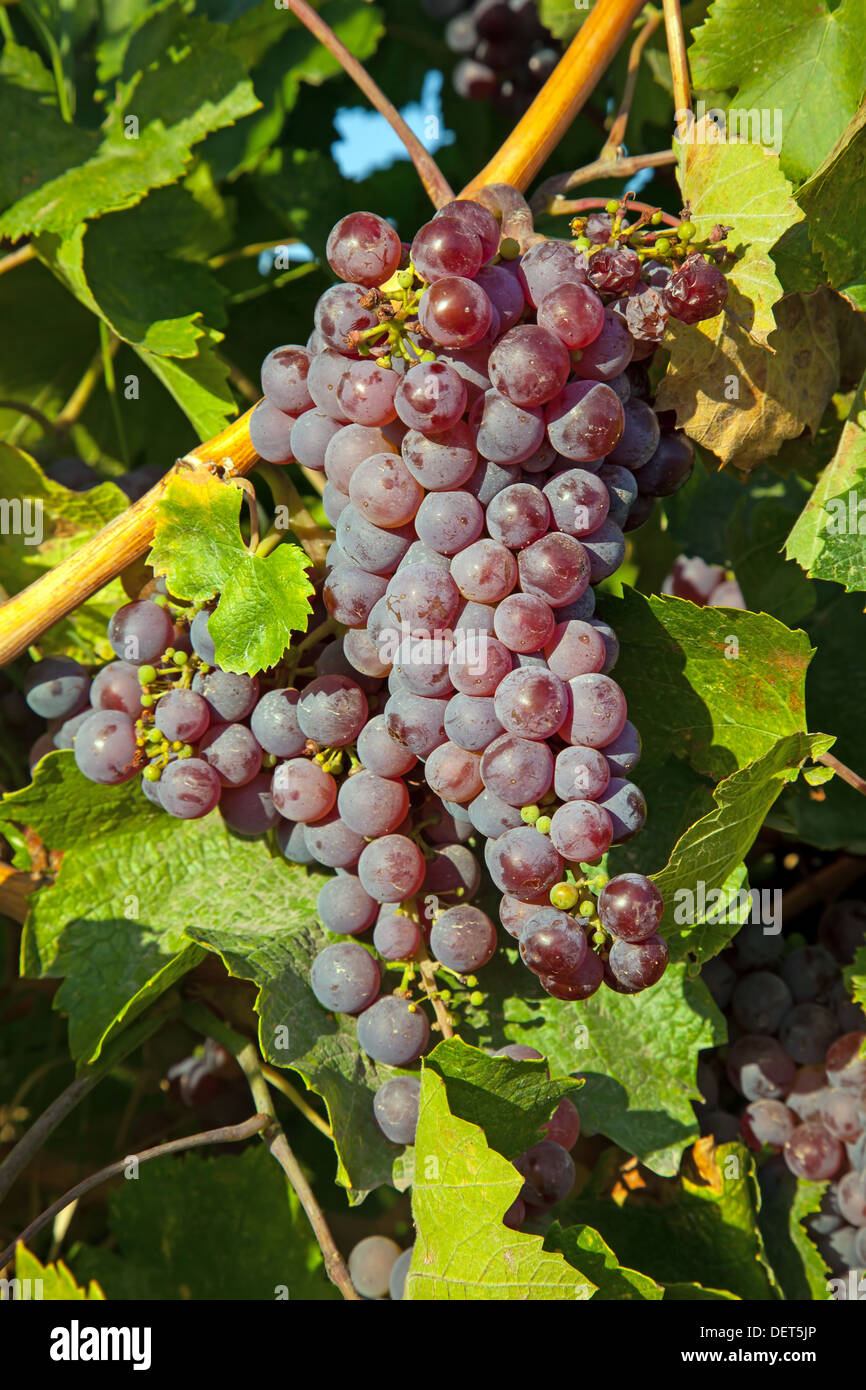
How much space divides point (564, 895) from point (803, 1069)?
2.43ft

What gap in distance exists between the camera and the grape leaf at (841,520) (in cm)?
106

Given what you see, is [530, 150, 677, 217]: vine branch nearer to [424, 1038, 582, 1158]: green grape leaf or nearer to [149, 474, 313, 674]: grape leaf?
[149, 474, 313, 674]: grape leaf

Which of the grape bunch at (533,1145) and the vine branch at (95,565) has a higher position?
the vine branch at (95,565)

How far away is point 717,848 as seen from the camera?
0.98 metres

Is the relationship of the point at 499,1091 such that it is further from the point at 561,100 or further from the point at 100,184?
the point at 100,184

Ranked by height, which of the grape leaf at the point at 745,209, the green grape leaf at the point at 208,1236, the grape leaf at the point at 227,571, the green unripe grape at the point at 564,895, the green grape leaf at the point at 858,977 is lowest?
the green grape leaf at the point at 208,1236

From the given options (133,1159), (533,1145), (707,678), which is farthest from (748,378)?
(133,1159)

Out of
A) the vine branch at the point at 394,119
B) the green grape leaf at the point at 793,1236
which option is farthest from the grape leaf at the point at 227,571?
the green grape leaf at the point at 793,1236

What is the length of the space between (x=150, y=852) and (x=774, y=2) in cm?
107

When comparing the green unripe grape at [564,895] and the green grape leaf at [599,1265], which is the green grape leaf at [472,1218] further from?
the green unripe grape at [564,895]

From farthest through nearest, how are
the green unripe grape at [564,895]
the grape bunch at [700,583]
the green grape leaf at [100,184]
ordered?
the grape bunch at [700,583]
the green grape leaf at [100,184]
the green unripe grape at [564,895]

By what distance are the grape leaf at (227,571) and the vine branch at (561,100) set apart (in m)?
0.38

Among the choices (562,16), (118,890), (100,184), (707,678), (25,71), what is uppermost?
(562,16)

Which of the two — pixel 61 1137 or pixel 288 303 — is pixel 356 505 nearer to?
pixel 288 303
